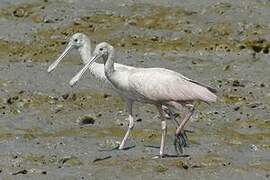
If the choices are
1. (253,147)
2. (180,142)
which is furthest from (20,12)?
(253,147)

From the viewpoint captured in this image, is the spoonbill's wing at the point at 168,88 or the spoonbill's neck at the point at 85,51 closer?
the spoonbill's wing at the point at 168,88

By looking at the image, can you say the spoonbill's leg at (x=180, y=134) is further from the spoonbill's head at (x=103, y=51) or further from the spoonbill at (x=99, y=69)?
the spoonbill's head at (x=103, y=51)

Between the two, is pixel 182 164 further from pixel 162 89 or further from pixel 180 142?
pixel 162 89

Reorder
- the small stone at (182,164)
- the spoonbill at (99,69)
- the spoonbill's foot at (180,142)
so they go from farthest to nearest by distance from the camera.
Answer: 1. the spoonbill at (99,69)
2. the spoonbill's foot at (180,142)
3. the small stone at (182,164)

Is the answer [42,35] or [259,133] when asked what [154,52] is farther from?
[259,133]

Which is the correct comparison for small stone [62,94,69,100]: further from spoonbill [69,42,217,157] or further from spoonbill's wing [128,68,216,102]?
spoonbill's wing [128,68,216,102]

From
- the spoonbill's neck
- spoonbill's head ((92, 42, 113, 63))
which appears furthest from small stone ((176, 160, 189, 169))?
the spoonbill's neck

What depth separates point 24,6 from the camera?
29828mm

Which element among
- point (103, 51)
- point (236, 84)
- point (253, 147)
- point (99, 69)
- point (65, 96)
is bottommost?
point (65, 96)

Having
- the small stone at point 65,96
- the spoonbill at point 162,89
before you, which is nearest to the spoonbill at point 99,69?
the spoonbill at point 162,89

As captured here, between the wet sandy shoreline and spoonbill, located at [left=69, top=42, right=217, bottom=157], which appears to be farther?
spoonbill, located at [left=69, top=42, right=217, bottom=157]

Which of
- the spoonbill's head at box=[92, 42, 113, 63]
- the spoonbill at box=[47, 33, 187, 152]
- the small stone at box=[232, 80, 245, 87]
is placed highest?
the spoonbill's head at box=[92, 42, 113, 63]

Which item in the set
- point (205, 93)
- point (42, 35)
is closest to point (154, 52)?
point (42, 35)

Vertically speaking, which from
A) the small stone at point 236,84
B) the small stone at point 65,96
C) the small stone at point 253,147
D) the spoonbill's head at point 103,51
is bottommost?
the small stone at point 65,96
